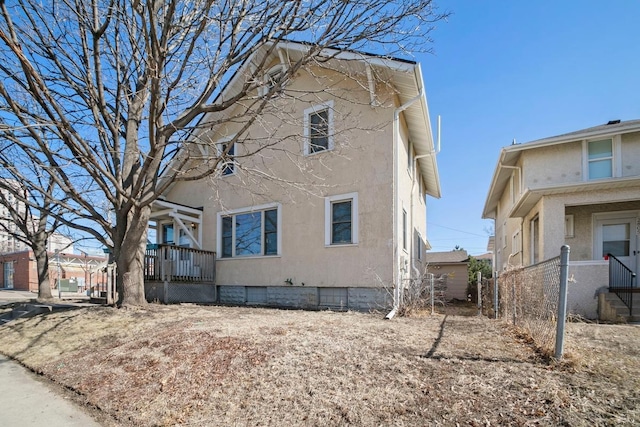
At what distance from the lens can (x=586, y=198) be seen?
10.1m

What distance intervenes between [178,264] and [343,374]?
9.06m

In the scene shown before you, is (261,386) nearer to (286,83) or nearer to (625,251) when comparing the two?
(286,83)

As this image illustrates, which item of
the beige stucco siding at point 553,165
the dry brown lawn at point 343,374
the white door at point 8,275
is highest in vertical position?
the beige stucco siding at point 553,165

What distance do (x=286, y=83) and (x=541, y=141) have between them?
862 centimetres

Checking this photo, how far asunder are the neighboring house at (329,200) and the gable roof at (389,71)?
0.13ft

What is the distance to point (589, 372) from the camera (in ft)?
11.9

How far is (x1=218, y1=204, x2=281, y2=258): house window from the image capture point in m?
11.5

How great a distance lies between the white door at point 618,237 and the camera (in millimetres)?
10727

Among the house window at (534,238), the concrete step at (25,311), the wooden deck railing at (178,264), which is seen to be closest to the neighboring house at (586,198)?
the house window at (534,238)

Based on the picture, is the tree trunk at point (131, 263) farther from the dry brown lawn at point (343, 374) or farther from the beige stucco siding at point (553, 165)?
the beige stucco siding at point (553, 165)

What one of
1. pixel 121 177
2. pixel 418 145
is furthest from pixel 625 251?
pixel 121 177

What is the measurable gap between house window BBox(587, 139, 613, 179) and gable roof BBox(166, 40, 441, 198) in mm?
4641

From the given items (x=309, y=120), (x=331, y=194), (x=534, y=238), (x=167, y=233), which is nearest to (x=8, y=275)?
(x=167, y=233)

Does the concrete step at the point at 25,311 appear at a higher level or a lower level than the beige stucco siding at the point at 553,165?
lower
